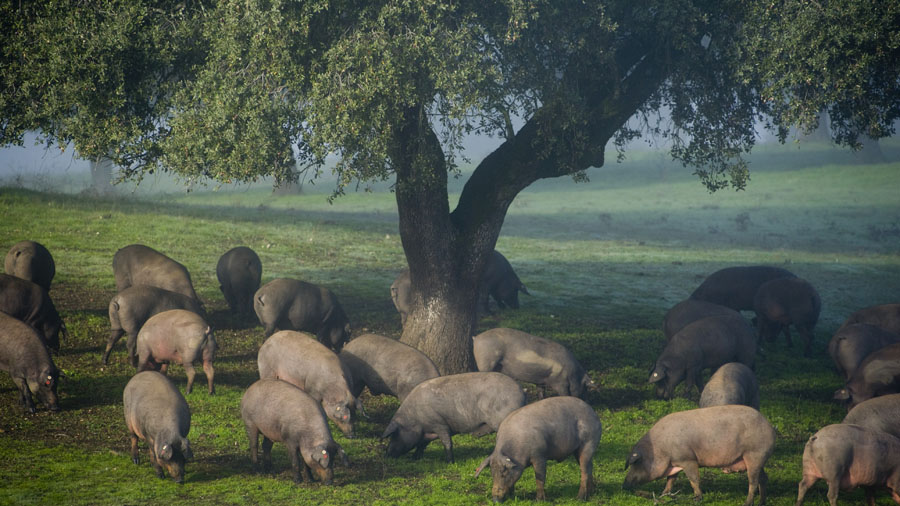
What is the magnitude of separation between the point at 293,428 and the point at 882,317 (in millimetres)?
12005

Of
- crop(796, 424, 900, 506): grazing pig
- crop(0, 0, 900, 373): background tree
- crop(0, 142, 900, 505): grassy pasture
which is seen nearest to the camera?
crop(796, 424, 900, 506): grazing pig

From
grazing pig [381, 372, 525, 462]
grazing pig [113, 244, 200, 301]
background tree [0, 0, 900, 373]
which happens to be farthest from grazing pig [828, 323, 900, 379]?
grazing pig [113, 244, 200, 301]

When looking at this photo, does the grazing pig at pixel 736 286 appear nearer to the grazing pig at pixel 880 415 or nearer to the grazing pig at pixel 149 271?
the grazing pig at pixel 880 415

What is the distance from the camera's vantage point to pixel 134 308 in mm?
14188

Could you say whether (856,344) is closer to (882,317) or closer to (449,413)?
(882,317)

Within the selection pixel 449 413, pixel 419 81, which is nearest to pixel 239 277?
pixel 419 81

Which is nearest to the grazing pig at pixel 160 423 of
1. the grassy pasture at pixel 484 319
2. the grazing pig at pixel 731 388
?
the grassy pasture at pixel 484 319

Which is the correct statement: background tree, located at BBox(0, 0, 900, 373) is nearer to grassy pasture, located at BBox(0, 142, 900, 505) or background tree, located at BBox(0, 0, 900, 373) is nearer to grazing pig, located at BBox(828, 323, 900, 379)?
grazing pig, located at BBox(828, 323, 900, 379)

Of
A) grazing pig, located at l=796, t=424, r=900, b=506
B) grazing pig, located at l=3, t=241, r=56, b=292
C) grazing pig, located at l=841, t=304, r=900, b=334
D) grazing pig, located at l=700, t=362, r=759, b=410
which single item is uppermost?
grazing pig, located at l=3, t=241, r=56, b=292

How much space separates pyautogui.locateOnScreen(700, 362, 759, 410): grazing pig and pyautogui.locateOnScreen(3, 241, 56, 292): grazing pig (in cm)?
1337

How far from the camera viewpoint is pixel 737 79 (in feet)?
46.4

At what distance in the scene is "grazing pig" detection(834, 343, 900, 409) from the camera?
39.8 feet

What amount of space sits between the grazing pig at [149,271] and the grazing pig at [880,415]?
38.8 feet

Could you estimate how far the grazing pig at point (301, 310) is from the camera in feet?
51.2
